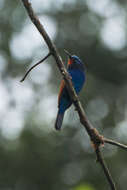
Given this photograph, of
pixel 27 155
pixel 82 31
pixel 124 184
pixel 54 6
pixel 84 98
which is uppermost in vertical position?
pixel 54 6

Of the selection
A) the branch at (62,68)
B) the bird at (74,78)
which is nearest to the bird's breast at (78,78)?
the bird at (74,78)

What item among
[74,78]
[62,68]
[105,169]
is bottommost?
[105,169]

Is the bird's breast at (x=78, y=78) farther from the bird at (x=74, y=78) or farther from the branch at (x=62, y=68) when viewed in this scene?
the branch at (x=62, y=68)

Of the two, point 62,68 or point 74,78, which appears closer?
point 62,68

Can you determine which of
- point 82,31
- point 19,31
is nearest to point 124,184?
point 82,31

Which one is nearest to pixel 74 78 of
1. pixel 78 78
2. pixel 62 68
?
pixel 78 78

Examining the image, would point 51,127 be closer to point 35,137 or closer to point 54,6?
point 35,137

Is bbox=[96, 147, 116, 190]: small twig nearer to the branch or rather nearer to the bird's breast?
the branch

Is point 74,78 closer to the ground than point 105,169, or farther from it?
farther from it

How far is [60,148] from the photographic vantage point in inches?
639

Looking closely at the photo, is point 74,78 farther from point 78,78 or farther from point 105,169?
point 105,169

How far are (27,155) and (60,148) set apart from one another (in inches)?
46.4

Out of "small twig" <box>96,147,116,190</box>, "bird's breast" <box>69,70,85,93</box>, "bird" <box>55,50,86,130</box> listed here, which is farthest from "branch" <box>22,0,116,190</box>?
"bird's breast" <box>69,70,85,93</box>

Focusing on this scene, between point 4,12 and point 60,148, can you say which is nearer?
point 60,148
